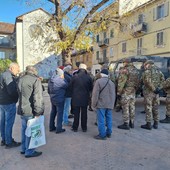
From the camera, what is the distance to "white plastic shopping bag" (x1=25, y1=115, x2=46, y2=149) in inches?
146

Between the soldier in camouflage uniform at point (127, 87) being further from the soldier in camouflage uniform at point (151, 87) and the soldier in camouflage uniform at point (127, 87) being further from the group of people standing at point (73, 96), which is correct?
the soldier in camouflage uniform at point (151, 87)

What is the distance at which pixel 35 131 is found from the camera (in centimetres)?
378

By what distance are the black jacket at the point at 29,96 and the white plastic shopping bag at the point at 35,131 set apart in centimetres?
14

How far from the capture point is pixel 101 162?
3.62 metres

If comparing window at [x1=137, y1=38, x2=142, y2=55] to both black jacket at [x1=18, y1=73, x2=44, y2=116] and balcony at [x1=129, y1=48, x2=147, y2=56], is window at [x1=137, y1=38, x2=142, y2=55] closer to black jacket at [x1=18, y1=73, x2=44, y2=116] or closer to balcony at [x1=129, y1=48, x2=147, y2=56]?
balcony at [x1=129, y1=48, x2=147, y2=56]

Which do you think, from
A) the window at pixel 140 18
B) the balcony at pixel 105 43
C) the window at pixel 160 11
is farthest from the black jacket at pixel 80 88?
the balcony at pixel 105 43

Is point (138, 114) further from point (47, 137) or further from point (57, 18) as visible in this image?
point (57, 18)

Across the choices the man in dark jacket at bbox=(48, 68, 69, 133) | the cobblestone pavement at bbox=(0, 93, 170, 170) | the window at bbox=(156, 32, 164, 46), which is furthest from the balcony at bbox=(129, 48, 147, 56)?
the man in dark jacket at bbox=(48, 68, 69, 133)

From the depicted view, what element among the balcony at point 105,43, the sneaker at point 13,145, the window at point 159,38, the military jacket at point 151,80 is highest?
the balcony at point 105,43

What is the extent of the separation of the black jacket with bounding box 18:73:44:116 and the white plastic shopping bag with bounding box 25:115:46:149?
0.47 feet

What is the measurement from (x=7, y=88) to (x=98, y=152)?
220 cm

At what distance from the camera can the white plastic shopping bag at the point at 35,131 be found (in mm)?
3699

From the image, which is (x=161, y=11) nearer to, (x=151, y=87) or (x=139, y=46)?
(x=139, y=46)

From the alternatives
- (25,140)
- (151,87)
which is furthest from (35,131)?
(151,87)
